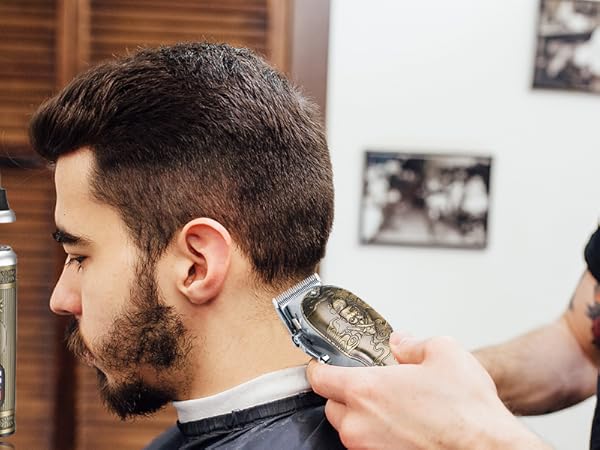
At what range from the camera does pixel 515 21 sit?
239 cm

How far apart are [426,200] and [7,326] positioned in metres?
1.46

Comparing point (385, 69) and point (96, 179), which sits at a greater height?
point (385, 69)

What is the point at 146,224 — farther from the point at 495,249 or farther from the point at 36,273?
the point at 495,249

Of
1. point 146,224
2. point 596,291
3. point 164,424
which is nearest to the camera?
point 146,224

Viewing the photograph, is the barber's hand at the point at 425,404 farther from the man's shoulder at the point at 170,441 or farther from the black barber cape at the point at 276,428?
the man's shoulder at the point at 170,441

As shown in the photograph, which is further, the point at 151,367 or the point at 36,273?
the point at 36,273

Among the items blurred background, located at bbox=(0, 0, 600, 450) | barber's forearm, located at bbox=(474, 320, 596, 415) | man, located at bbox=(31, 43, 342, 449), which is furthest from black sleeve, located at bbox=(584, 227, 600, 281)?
man, located at bbox=(31, 43, 342, 449)

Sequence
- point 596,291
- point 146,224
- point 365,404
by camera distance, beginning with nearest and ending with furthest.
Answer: point 365,404 < point 146,224 < point 596,291

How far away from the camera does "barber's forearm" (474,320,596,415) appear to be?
1.93 m

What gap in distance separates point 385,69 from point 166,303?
142 centimetres

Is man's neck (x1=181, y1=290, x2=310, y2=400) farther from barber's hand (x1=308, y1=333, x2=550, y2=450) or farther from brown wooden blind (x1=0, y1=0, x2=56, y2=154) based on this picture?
brown wooden blind (x1=0, y1=0, x2=56, y2=154)

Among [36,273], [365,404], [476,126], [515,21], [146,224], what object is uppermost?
[515,21]

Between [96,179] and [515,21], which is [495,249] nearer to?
[515,21]

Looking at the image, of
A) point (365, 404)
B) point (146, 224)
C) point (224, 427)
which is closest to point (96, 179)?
point (146, 224)
